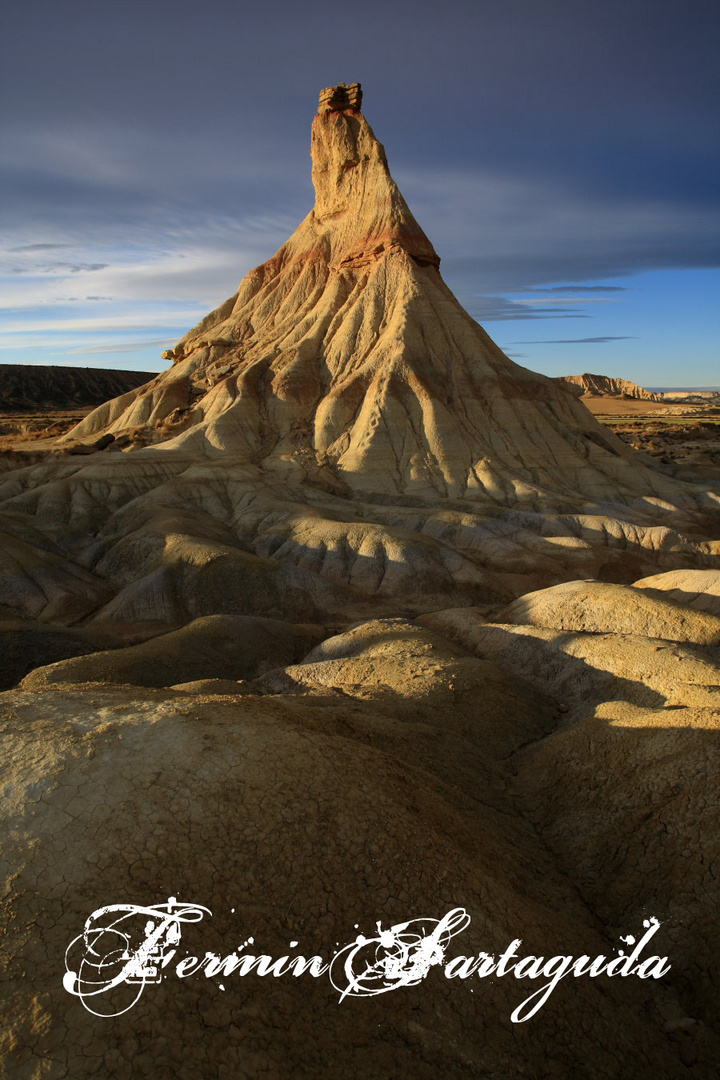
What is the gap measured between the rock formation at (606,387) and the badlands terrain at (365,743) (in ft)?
484

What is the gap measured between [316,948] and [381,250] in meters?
53.8

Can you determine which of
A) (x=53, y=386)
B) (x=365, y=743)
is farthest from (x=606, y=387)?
(x=365, y=743)

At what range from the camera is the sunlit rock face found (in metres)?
30.9

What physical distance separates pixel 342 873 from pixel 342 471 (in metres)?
38.2

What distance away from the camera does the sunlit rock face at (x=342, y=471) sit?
1217 inches

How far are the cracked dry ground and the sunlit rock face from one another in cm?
1854

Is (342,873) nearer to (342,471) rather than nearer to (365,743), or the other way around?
(365,743)

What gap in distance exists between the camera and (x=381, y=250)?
53031 millimetres

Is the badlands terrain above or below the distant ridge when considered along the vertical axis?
below
